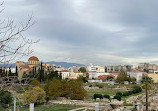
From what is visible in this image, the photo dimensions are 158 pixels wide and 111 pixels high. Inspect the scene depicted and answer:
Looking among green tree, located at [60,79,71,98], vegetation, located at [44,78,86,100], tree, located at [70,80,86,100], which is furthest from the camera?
green tree, located at [60,79,71,98]

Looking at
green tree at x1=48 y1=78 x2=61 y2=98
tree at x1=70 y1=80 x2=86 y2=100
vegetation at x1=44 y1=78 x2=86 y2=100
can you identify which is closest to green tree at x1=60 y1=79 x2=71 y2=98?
vegetation at x1=44 y1=78 x2=86 y2=100

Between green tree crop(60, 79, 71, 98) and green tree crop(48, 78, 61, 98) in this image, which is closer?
green tree crop(48, 78, 61, 98)

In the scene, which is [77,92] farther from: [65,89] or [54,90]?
[54,90]

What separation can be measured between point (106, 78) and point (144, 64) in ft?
299

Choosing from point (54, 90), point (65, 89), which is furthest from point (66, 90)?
Result: point (54, 90)

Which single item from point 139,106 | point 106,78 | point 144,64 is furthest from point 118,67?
point 139,106

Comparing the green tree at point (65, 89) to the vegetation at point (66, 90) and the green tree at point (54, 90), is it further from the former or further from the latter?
the green tree at point (54, 90)

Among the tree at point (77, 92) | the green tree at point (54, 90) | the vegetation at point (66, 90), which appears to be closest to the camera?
the tree at point (77, 92)

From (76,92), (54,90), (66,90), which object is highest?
(54,90)

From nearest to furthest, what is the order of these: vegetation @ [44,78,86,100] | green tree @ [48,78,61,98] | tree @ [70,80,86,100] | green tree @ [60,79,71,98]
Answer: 1. tree @ [70,80,86,100]
2. vegetation @ [44,78,86,100]
3. green tree @ [48,78,61,98]
4. green tree @ [60,79,71,98]

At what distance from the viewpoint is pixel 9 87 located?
3.49 meters

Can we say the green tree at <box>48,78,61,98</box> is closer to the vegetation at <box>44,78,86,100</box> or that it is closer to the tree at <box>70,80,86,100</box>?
the vegetation at <box>44,78,86,100</box>

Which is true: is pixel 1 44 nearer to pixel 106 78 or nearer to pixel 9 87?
pixel 9 87

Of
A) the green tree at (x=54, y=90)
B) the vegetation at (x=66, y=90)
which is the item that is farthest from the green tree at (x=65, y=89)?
the green tree at (x=54, y=90)
